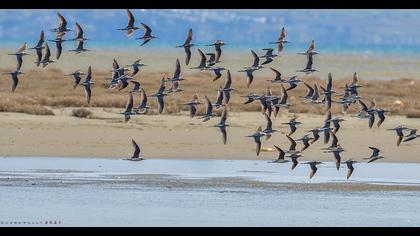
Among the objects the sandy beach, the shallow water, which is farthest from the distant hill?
the shallow water

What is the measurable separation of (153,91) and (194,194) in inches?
706

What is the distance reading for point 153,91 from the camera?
38.7 m

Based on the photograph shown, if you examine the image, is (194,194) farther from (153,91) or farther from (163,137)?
(153,91)

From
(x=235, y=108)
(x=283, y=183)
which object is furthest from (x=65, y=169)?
(x=235, y=108)

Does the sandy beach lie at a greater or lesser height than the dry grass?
lesser

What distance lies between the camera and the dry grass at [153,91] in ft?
107

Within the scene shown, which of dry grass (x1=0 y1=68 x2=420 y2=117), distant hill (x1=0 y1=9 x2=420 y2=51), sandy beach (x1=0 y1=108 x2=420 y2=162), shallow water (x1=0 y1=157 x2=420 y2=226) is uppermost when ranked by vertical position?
distant hill (x1=0 y1=9 x2=420 y2=51)

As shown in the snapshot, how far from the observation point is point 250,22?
456ft

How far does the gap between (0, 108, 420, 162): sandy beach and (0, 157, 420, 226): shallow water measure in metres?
0.91

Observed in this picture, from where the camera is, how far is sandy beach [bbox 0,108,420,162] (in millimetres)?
26734

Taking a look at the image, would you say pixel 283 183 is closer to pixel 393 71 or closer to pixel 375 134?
pixel 375 134

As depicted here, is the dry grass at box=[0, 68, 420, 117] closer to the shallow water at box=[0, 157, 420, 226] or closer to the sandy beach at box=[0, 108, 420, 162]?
the sandy beach at box=[0, 108, 420, 162]

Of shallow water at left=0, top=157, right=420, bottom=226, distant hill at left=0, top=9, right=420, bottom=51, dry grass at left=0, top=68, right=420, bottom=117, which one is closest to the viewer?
shallow water at left=0, top=157, right=420, bottom=226
